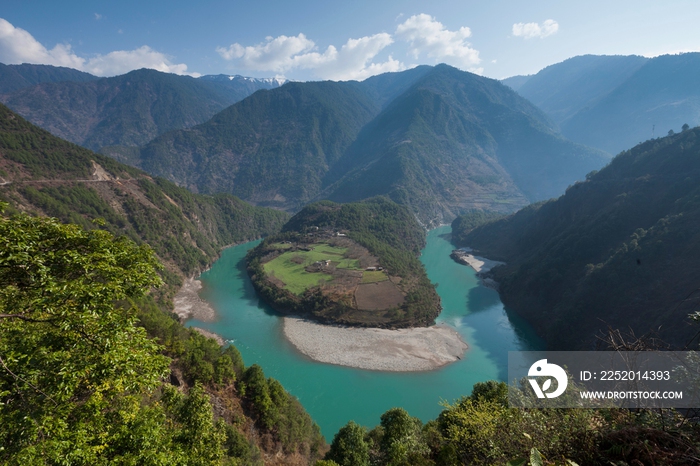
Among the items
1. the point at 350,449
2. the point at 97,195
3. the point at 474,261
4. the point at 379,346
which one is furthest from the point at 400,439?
the point at 97,195

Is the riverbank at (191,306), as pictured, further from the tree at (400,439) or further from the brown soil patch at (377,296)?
the tree at (400,439)

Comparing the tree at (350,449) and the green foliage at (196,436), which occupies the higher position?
the green foliage at (196,436)

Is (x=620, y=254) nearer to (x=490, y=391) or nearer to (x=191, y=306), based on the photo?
(x=490, y=391)

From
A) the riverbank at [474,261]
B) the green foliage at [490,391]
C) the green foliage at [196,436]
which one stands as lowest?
the green foliage at [490,391]

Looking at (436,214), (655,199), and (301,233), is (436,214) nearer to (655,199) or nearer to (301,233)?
(301,233)

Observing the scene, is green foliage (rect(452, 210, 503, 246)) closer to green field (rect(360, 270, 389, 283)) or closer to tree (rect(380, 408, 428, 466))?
green field (rect(360, 270, 389, 283))

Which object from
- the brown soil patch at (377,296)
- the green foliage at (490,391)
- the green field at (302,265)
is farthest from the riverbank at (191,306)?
the green foliage at (490,391)
